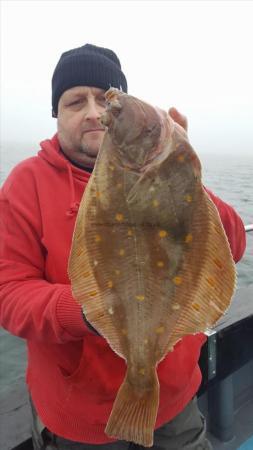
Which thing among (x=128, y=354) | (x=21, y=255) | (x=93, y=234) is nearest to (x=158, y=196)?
(x=93, y=234)

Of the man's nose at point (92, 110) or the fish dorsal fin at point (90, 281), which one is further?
the man's nose at point (92, 110)

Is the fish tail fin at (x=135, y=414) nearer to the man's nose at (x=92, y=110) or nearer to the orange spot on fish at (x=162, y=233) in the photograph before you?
the orange spot on fish at (x=162, y=233)

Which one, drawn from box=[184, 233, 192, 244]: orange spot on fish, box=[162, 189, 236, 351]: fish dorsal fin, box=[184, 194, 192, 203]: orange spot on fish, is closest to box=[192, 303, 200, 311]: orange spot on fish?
box=[162, 189, 236, 351]: fish dorsal fin

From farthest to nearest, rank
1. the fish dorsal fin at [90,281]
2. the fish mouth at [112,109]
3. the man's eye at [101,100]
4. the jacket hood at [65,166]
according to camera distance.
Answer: the man's eye at [101,100] → the jacket hood at [65,166] → the fish dorsal fin at [90,281] → the fish mouth at [112,109]

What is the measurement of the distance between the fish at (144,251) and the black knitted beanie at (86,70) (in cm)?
109

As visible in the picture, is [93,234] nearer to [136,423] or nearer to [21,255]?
[21,255]

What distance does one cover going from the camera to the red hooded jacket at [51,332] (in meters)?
2.01

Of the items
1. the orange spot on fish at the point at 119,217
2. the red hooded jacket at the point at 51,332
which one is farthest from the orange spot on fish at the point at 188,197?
the red hooded jacket at the point at 51,332

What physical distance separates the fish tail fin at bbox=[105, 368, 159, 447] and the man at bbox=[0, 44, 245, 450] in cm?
35

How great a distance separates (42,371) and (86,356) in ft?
1.16

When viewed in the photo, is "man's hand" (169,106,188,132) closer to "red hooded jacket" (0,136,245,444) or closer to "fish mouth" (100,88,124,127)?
"fish mouth" (100,88,124,127)

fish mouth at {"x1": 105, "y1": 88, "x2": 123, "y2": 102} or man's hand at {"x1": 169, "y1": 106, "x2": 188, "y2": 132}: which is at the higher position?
fish mouth at {"x1": 105, "y1": 88, "x2": 123, "y2": 102}

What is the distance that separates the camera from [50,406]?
2.26m

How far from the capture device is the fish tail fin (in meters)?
1.72
